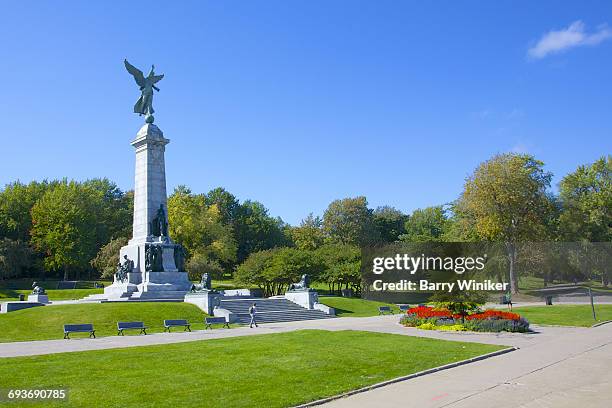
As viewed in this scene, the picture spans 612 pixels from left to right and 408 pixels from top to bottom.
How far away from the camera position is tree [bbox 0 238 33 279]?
213 feet

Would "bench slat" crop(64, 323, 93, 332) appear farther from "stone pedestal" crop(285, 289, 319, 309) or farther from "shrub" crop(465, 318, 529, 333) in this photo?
"stone pedestal" crop(285, 289, 319, 309)

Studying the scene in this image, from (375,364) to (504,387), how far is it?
4.18 m

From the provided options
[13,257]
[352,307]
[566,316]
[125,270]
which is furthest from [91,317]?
[13,257]

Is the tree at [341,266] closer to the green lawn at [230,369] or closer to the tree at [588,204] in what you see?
the tree at [588,204]

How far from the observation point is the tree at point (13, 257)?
2559 inches

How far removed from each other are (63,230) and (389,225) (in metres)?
58.5

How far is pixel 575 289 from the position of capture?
223 feet

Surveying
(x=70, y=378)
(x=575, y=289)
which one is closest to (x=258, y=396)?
(x=70, y=378)

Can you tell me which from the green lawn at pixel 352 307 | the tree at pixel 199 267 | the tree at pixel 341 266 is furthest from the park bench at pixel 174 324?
the tree at pixel 199 267

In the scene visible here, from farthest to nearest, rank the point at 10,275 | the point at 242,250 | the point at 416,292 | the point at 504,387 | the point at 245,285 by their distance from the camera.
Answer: the point at 242,250 → the point at 10,275 → the point at 416,292 → the point at 245,285 → the point at 504,387

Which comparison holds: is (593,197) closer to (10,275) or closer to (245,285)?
(245,285)

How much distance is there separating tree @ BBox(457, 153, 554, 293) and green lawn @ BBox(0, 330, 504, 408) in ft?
134

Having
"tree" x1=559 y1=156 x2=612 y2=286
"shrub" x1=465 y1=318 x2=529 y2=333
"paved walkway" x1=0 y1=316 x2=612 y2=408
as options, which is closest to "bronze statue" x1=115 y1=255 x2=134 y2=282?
"paved walkway" x1=0 y1=316 x2=612 y2=408

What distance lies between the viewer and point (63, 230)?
70.5m
